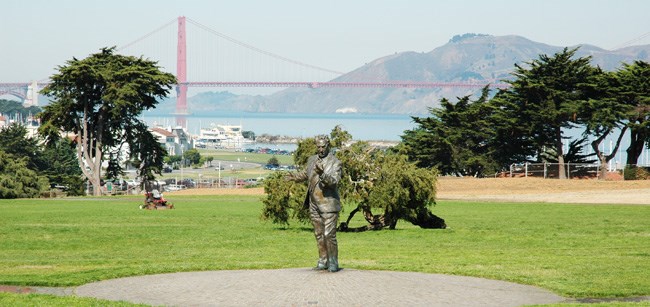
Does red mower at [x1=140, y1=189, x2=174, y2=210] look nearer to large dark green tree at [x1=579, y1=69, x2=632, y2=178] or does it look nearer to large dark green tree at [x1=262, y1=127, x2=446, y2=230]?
large dark green tree at [x1=262, y1=127, x2=446, y2=230]

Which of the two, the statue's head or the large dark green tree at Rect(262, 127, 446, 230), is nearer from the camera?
the statue's head

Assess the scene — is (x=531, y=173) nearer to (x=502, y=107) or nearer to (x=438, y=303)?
(x=502, y=107)

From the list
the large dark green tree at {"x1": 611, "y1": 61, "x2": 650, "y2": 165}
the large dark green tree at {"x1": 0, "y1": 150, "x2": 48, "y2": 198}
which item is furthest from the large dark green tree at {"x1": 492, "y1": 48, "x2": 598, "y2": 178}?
the large dark green tree at {"x1": 0, "y1": 150, "x2": 48, "y2": 198}

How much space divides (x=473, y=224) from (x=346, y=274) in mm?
21836

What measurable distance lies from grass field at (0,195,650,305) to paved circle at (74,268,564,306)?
3.69 feet

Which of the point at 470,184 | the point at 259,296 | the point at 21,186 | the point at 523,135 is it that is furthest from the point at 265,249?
the point at 523,135

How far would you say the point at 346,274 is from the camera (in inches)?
833

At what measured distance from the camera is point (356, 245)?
3272cm

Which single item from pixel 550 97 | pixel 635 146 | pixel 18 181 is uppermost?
pixel 550 97

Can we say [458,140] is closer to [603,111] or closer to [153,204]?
[603,111]

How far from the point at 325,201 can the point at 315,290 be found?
8.94 feet

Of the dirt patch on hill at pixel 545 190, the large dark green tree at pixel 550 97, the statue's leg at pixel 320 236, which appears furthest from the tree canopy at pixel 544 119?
the statue's leg at pixel 320 236

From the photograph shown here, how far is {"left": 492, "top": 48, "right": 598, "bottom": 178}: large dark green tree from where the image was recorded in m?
77.7

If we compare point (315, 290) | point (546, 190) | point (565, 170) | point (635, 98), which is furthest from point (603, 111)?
point (315, 290)
